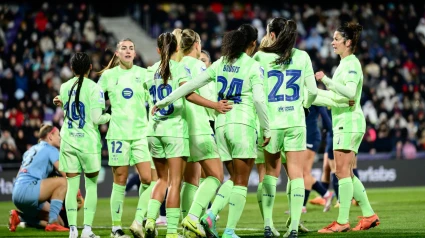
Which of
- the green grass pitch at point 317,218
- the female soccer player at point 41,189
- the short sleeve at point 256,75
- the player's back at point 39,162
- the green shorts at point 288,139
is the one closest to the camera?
the short sleeve at point 256,75

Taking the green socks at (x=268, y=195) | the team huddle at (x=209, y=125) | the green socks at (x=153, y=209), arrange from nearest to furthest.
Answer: the team huddle at (x=209, y=125), the green socks at (x=153, y=209), the green socks at (x=268, y=195)

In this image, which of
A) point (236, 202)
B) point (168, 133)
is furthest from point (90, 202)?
point (236, 202)

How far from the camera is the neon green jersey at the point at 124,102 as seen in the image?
9.36 m

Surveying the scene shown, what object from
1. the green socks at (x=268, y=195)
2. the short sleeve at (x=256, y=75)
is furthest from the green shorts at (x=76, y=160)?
the short sleeve at (x=256, y=75)

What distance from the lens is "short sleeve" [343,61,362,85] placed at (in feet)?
30.3

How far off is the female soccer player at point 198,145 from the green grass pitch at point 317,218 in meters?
1.11

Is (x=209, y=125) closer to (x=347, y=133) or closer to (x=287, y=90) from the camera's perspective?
(x=287, y=90)

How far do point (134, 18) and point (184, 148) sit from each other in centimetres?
2035

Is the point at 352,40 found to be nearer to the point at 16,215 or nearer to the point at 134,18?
the point at 16,215

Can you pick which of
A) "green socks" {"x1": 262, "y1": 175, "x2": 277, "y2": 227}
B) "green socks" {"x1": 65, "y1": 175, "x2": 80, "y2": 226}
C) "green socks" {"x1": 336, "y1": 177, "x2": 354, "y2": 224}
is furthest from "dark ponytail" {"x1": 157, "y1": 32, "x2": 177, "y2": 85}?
"green socks" {"x1": 336, "y1": 177, "x2": 354, "y2": 224}

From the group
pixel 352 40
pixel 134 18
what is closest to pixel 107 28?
pixel 134 18

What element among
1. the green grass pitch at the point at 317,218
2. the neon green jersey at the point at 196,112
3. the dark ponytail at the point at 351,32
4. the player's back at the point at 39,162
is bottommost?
the green grass pitch at the point at 317,218

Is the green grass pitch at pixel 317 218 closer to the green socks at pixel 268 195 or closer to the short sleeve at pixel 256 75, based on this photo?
the green socks at pixel 268 195

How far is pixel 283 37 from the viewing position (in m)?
8.30
